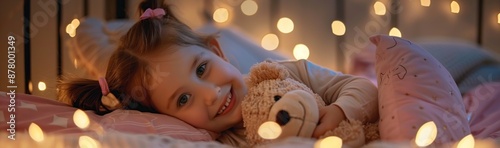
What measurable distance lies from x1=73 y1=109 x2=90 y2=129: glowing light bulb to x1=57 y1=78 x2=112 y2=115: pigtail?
10cm

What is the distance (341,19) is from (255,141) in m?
1.01

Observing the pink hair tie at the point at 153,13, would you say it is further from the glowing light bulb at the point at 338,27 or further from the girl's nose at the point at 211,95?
the glowing light bulb at the point at 338,27

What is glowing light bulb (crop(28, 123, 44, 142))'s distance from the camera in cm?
82

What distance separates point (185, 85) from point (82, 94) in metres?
0.28

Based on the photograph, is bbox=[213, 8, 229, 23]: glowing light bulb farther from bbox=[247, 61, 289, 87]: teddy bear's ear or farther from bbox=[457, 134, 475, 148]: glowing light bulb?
bbox=[457, 134, 475, 148]: glowing light bulb

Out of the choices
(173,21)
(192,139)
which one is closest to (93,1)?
(173,21)

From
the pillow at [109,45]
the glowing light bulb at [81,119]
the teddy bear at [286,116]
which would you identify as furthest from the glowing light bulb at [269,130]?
the pillow at [109,45]

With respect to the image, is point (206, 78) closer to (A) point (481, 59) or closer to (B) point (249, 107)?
(B) point (249, 107)

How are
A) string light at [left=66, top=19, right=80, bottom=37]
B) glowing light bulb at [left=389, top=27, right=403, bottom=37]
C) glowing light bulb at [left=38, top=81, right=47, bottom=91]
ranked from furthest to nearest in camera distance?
1. glowing light bulb at [left=389, top=27, right=403, bottom=37]
2. string light at [left=66, top=19, right=80, bottom=37]
3. glowing light bulb at [left=38, top=81, right=47, bottom=91]

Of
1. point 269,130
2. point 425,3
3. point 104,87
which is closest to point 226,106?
point 269,130

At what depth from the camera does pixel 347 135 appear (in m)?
0.84

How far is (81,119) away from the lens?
96 centimetres

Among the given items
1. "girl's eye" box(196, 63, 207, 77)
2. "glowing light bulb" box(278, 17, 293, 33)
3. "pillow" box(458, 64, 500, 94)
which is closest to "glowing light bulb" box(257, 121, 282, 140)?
"girl's eye" box(196, 63, 207, 77)

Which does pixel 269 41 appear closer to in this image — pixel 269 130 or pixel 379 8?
pixel 379 8
